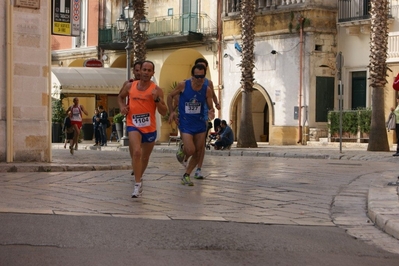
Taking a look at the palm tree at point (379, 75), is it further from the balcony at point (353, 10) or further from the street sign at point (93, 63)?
the street sign at point (93, 63)

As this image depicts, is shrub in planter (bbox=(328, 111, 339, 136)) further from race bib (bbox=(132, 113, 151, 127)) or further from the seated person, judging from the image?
race bib (bbox=(132, 113, 151, 127))

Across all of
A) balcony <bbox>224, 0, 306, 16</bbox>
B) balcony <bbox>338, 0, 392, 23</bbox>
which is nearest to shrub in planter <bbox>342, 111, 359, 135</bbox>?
balcony <bbox>338, 0, 392, 23</bbox>

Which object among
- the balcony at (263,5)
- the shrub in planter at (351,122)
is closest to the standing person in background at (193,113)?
the shrub in planter at (351,122)

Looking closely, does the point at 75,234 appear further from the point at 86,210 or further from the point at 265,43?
the point at 265,43

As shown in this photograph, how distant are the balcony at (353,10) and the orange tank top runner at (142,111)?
2280cm

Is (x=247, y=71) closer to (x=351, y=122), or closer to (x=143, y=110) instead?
(x=351, y=122)

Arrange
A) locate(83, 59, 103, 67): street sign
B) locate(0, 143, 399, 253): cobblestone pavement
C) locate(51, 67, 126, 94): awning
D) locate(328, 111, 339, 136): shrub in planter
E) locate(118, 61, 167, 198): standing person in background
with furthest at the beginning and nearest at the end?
locate(83, 59, 103, 67): street sign
locate(51, 67, 126, 94): awning
locate(328, 111, 339, 136): shrub in planter
locate(118, 61, 167, 198): standing person in background
locate(0, 143, 399, 253): cobblestone pavement

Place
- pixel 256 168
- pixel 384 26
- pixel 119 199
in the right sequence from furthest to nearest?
pixel 384 26 < pixel 256 168 < pixel 119 199

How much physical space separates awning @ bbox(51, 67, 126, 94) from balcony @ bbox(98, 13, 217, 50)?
2.32 meters

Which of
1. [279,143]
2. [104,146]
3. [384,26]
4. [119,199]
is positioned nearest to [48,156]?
[119,199]

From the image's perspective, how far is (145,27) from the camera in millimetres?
33562

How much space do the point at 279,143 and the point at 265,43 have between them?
14.0ft

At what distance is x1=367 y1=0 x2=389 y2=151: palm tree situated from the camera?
87.8 feet

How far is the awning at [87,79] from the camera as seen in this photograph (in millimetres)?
38062
